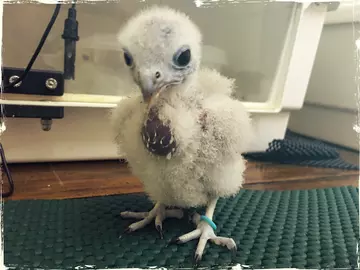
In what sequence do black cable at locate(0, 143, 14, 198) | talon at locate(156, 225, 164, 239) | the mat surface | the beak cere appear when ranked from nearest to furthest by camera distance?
the beak cere, talon at locate(156, 225, 164, 239), black cable at locate(0, 143, 14, 198), the mat surface

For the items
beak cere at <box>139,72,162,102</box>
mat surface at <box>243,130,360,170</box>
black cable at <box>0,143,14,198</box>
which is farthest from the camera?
mat surface at <box>243,130,360,170</box>

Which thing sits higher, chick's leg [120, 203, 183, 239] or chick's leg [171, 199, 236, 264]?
chick's leg [171, 199, 236, 264]

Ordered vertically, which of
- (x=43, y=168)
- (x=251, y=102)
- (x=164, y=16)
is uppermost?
(x=164, y=16)

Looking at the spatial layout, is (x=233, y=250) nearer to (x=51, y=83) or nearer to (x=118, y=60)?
(x=51, y=83)

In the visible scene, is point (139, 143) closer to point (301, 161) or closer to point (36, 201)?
point (36, 201)

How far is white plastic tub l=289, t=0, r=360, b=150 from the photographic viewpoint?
130cm

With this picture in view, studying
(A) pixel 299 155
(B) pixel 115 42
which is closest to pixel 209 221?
(B) pixel 115 42

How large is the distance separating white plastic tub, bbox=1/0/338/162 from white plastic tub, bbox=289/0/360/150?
22 centimetres

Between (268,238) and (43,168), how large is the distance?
55 centimetres

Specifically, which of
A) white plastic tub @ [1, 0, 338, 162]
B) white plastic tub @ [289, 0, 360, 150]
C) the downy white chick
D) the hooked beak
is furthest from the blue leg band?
white plastic tub @ [289, 0, 360, 150]

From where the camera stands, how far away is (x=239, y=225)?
0.61 metres

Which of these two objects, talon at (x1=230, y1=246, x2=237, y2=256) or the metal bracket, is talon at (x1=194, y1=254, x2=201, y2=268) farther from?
the metal bracket

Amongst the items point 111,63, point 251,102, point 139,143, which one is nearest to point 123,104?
point 139,143

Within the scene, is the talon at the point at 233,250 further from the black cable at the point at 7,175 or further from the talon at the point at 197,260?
the black cable at the point at 7,175
